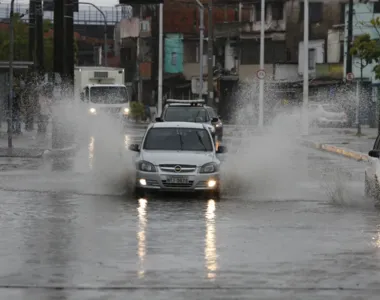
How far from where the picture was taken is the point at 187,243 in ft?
51.3

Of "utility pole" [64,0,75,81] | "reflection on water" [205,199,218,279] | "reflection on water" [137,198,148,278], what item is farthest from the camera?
"utility pole" [64,0,75,81]

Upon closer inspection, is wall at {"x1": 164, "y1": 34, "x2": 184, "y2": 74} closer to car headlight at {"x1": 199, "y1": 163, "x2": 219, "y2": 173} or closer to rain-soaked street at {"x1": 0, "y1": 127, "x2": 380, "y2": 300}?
rain-soaked street at {"x1": 0, "y1": 127, "x2": 380, "y2": 300}

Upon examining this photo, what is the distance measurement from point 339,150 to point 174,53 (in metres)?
63.6

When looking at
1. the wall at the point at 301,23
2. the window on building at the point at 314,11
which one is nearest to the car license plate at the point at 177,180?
the wall at the point at 301,23

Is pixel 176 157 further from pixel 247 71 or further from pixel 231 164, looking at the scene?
pixel 247 71

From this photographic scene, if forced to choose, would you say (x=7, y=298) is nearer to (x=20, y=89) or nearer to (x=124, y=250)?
(x=124, y=250)

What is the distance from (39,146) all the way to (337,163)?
39.0ft

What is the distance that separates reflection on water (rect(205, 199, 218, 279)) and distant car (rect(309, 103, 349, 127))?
176 ft

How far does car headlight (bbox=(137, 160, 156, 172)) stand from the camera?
23.0 meters

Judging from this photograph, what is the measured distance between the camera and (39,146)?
142ft

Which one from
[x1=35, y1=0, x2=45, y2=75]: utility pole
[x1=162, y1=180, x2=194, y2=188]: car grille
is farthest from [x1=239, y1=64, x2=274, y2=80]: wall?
[x1=162, y1=180, x2=194, y2=188]: car grille

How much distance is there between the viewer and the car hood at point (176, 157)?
75.5 ft

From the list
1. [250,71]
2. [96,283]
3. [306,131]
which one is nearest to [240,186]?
[96,283]

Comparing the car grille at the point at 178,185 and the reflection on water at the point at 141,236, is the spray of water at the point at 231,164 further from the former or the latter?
the reflection on water at the point at 141,236
